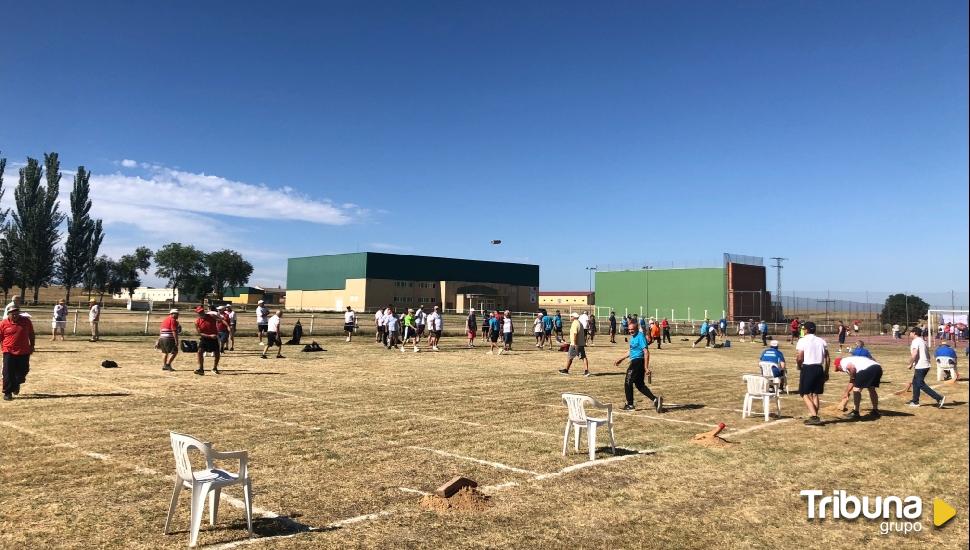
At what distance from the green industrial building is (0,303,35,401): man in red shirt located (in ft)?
196

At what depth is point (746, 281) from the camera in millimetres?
72812

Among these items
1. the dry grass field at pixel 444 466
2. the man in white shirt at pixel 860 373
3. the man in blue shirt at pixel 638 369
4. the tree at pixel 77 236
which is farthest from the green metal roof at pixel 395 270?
the man in white shirt at pixel 860 373

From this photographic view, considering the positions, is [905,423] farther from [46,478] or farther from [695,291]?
[695,291]

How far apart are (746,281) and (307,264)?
Result: 217 ft

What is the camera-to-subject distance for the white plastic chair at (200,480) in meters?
4.89

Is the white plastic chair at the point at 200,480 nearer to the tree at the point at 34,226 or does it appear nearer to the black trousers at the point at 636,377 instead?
the black trousers at the point at 636,377

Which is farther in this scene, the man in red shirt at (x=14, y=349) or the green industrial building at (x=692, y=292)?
the green industrial building at (x=692, y=292)

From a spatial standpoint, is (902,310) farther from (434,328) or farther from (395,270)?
(395,270)

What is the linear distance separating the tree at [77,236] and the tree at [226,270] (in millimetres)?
33220

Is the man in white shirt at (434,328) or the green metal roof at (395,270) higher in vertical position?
the green metal roof at (395,270)

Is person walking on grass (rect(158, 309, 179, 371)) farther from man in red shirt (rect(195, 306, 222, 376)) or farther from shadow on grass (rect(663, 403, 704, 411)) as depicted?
shadow on grass (rect(663, 403, 704, 411))

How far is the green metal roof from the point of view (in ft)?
291

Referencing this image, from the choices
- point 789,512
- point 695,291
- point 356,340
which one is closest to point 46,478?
point 789,512

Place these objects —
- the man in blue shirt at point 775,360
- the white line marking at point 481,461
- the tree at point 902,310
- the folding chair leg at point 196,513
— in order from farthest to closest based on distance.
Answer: the tree at point 902,310
the man in blue shirt at point 775,360
the white line marking at point 481,461
the folding chair leg at point 196,513
